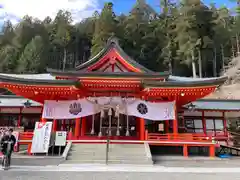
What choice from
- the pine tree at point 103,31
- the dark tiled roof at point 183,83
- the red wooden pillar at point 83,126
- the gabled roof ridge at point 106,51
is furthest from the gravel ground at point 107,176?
the pine tree at point 103,31

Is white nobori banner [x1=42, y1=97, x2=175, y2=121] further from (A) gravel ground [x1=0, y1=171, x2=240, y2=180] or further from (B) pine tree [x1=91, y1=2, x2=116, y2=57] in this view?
(B) pine tree [x1=91, y1=2, x2=116, y2=57]

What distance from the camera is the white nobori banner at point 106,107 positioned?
13.3 meters

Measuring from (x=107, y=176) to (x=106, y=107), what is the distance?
624 cm

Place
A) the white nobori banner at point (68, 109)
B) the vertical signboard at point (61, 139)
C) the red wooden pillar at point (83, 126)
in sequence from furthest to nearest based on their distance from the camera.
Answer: the red wooden pillar at point (83, 126) → the white nobori banner at point (68, 109) → the vertical signboard at point (61, 139)

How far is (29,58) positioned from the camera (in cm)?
4034

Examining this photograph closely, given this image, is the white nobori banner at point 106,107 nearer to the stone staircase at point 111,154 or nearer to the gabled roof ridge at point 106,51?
the stone staircase at point 111,154

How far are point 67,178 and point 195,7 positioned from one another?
140 feet

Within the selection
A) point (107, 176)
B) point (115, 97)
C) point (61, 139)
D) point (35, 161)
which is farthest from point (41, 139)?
point (107, 176)

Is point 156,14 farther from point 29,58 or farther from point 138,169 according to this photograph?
point 138,169

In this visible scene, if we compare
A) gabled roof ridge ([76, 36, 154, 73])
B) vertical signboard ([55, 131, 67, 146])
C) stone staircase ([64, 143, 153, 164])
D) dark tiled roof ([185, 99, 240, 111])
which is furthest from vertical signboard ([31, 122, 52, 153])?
dark tiled roof ([185, 99, 240, 111])

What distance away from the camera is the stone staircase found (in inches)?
415

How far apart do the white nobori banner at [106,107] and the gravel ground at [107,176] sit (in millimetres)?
5470

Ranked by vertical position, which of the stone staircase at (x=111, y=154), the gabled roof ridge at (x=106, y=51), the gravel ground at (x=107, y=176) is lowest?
the gravel ground at (x=107, y=176)

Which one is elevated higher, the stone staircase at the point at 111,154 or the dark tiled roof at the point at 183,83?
the dark tiled roof at the point at 183,83
